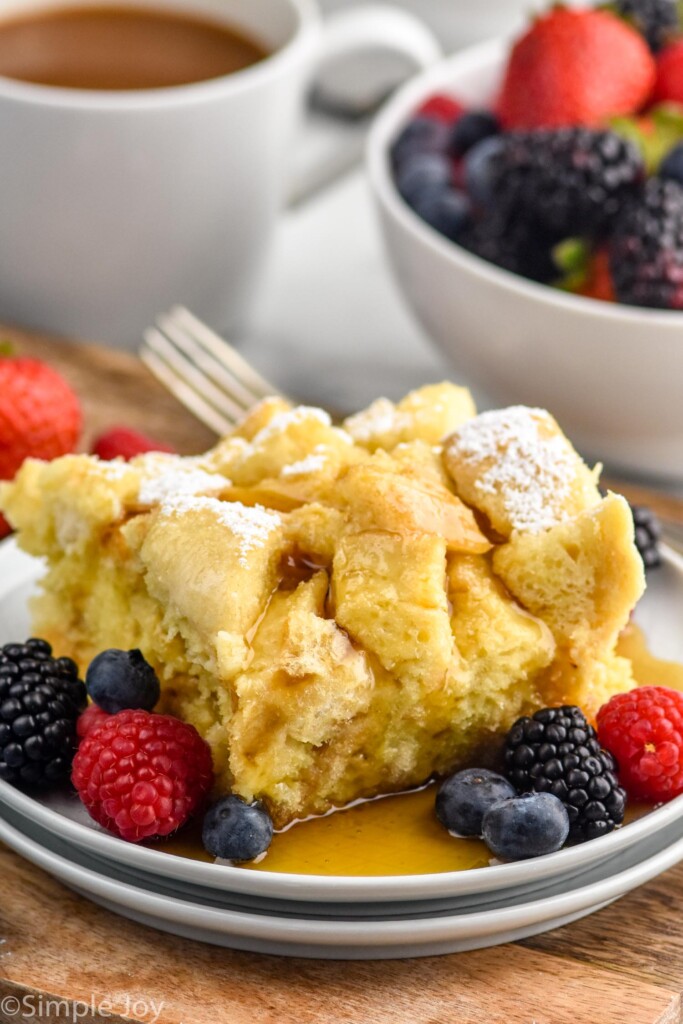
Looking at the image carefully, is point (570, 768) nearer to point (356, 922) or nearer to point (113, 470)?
point (356, 922)

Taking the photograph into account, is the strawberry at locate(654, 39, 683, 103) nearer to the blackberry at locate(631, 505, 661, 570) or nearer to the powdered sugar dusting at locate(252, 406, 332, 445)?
the blackberry at locate(631, 505, 661, 570)

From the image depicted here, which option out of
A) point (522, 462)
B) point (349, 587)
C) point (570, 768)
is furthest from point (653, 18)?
point (570, 768)

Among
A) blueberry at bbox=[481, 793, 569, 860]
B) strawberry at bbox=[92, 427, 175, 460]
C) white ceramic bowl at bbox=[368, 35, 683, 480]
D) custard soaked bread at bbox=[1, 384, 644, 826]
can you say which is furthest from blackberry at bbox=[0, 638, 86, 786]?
white ceramic bowl at bbox=[368, 35, 683, 480]

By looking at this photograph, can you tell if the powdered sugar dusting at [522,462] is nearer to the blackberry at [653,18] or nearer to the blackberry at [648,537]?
the blackberry at [648,537]

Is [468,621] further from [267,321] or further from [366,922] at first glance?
[267,321]

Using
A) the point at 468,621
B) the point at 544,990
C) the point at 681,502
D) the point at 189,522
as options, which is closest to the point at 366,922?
the point at 544,990

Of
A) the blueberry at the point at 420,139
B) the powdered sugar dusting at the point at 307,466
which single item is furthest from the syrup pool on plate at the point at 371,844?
the blueberry at the point at 420,139
